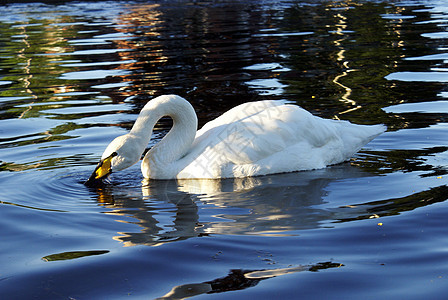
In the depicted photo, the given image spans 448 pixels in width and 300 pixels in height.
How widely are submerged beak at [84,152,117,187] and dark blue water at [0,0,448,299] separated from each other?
151mm

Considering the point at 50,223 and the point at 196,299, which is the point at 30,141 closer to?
the point at 50,223

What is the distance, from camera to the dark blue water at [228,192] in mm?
4707

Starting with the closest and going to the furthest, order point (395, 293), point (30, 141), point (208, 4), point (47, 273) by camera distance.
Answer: point (395, 293), point (47, 273), point (30, 141), point (208, 4)

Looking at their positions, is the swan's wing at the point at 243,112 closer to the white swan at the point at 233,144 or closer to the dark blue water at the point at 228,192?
the white swan at the point at 233,144

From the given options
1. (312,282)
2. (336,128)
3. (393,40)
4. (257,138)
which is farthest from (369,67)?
(312,282)

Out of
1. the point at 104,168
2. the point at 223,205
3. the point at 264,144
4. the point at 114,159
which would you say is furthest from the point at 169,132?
the point at 223,205

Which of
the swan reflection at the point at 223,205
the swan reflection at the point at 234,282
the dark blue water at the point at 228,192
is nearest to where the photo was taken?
the swan reflection at the point at 234,282

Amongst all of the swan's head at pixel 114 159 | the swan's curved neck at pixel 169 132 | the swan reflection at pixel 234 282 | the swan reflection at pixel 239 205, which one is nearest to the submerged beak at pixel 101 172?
the swan's head at pixel 114 159

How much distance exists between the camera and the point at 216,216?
20.5ft

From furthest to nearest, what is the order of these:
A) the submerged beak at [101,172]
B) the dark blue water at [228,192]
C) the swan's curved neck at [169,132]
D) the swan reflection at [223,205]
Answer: the swan's curved neck at [169,132]
the submerged beak at [101,172]
the swan reflection at [223,205]
the dark blue water at [228,192]

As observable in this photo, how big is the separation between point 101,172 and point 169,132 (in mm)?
892

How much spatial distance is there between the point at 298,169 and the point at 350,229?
92.2 inches

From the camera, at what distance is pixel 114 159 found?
7520 millimetres

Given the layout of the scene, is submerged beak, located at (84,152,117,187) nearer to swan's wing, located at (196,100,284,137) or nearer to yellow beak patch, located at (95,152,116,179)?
yellow beak patch, located at (95,152,116,179)
